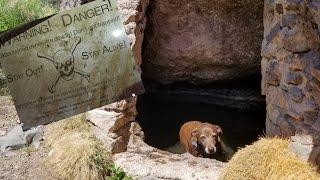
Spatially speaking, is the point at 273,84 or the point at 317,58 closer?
the point at 317,58

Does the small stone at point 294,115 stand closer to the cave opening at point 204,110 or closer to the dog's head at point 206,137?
the dog's head at point 206,137

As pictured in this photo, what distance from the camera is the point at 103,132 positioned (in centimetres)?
744

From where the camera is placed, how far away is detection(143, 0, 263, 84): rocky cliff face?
10.0 m

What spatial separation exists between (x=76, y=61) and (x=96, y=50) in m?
0.24

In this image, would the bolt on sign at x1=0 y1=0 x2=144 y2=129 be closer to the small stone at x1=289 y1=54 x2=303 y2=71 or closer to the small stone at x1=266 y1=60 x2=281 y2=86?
the small stone at x1=289 y1=54 x2=303 y2=71

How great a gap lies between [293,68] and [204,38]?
399 cm

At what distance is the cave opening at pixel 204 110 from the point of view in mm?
9438

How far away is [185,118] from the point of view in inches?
Result: 410

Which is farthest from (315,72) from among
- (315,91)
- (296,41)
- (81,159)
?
(81,159)

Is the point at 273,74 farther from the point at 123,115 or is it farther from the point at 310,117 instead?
the point at 123,115

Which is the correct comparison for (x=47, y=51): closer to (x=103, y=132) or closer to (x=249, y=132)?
(x=103, y=132)

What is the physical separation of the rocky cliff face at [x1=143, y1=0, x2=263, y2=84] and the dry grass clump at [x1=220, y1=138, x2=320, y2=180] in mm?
4146

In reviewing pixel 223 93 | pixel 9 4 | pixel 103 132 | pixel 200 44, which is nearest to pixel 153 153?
pixel 103 132

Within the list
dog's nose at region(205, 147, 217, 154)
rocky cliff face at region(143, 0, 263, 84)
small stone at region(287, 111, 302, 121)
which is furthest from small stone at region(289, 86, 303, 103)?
rocky cliff face at region(143, 0, 263, 84)
